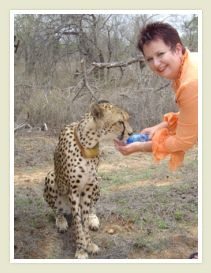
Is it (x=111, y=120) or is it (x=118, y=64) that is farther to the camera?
(x=118, y=64)

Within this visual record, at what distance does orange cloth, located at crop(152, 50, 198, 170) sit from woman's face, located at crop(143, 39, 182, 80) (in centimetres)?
3

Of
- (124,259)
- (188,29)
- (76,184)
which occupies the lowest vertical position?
(124,259)

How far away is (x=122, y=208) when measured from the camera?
156 inches

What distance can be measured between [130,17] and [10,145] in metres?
0.85

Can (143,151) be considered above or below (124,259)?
above

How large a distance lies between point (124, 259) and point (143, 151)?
0.53 meters

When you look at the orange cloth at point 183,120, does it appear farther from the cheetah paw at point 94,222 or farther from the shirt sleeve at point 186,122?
the cheetah paw at point 94,222

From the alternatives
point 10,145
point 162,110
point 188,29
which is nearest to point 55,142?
point 10,145

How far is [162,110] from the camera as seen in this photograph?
3.95 metres

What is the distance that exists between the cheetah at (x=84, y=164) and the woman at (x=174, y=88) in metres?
0.11

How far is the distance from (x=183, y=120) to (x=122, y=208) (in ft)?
1.75

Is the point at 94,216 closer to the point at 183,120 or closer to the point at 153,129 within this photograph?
the point at 153,129

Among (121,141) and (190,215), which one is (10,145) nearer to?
(121,141)

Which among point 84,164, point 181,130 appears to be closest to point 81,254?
point 84,164
